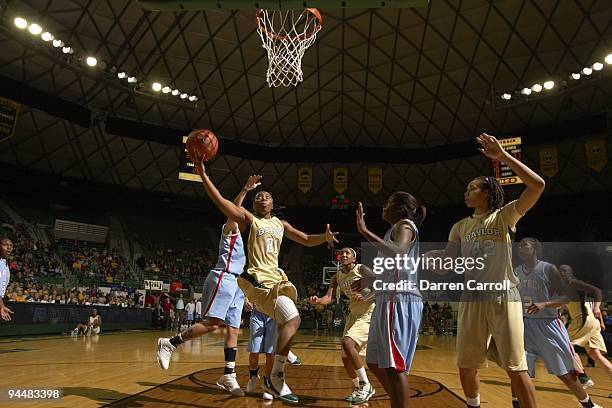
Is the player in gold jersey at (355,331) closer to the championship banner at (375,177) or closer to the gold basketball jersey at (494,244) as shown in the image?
the gold basketball jersey at (494,244)

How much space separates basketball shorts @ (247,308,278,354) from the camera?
5820mm

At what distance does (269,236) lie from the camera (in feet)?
16.5

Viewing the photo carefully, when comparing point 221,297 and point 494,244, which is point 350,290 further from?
point 494,244

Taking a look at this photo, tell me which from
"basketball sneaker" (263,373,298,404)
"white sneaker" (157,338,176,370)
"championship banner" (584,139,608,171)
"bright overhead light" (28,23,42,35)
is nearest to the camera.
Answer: "basketball sneaker" (263,373,298,404)

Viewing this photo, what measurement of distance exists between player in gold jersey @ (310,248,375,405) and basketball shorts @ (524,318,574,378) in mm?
1815

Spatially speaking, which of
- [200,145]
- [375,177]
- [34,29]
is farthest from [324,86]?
[200,145]

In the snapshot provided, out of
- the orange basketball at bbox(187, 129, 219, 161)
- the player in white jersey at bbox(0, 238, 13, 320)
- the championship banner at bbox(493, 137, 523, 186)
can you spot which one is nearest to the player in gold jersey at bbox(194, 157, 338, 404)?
the orange basketball at bbox(187, 129, 219, 161)

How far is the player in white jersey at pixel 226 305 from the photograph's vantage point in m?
5.29

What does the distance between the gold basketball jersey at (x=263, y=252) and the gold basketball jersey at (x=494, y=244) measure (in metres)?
2.08

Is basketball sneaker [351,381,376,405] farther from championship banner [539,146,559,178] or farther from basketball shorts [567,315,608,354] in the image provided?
championship banner [539,146,559,178]

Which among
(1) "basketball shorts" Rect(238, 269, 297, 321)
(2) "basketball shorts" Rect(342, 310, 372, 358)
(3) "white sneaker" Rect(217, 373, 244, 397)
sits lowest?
(3) "white sneaker" Rect(217, 373, 244, 397)

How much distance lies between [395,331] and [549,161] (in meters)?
20.0

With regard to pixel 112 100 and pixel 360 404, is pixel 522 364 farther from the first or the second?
pixel 112 100

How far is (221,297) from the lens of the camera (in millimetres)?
5785
